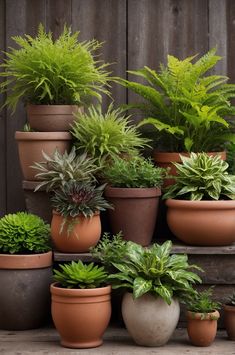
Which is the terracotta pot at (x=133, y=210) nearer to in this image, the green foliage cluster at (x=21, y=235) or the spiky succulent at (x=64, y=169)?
the spiky succulent at (x=64, y=169)

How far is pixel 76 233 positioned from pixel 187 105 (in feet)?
4.56

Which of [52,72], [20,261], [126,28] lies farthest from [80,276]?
[126,28]

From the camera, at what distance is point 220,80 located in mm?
6809

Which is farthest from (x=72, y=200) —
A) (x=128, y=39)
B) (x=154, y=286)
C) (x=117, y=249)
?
(x=128, y=39)

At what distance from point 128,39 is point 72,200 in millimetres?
1693

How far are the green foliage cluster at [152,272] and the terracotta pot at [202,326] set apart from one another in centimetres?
18

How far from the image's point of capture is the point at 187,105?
641 centimetres

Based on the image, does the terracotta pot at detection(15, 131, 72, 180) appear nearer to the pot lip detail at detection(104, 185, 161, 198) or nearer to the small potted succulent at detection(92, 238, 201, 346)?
the pot lip detail at detection(104, 185, 161, 198)

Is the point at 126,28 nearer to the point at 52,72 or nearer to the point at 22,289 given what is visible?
the point at 52,72

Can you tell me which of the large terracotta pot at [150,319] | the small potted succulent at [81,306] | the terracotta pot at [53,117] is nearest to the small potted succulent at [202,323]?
the large terracotta pot at [150,319]

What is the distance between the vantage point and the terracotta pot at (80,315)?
5.36m

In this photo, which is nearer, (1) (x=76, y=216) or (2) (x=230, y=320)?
(2) (x=230, y=320)

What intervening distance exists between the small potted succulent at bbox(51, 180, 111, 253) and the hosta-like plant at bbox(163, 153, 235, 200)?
60cm

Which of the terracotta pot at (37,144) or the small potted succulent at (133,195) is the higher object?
the terracotta pot at (37,144)
